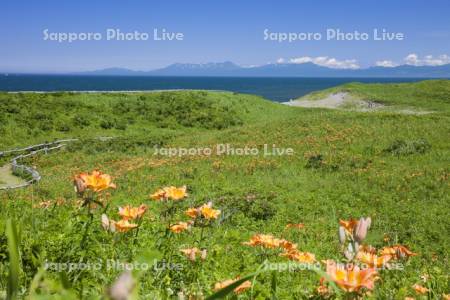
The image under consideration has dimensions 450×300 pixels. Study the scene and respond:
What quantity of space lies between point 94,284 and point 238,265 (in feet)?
6.23

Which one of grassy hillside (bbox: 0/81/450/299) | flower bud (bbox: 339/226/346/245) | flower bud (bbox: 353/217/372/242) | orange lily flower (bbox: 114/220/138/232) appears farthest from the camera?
grassy hillside (bbox: 0/81/450/299)

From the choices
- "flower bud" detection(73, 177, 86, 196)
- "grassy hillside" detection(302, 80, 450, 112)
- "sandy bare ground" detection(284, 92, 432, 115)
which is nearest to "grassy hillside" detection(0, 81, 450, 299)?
"flower bud" detection(73, 177, 86, 196)

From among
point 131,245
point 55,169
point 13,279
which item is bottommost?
point 55,169

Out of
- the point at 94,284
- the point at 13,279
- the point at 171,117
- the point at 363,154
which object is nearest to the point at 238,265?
the point at 94,284

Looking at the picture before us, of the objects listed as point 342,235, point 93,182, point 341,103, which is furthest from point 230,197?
point 341,103

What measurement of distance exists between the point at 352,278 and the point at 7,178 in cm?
2357

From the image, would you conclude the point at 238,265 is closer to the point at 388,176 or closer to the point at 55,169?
the point at 388,176

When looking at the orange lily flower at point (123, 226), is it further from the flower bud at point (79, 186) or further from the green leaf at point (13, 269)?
the green leaf at point (13, 269)

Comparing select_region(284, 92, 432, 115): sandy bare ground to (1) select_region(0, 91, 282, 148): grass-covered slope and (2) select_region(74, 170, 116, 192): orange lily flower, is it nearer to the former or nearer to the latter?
(1) select_region(0, 91, 282, 148): grass-covered slope

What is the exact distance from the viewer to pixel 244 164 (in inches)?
757

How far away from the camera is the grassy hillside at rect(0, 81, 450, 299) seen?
3.20 metres

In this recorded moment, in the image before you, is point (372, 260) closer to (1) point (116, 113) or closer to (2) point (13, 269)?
(2) point (13, 269)

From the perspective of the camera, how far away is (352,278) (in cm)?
180

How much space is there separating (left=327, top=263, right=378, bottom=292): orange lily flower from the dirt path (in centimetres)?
2114
